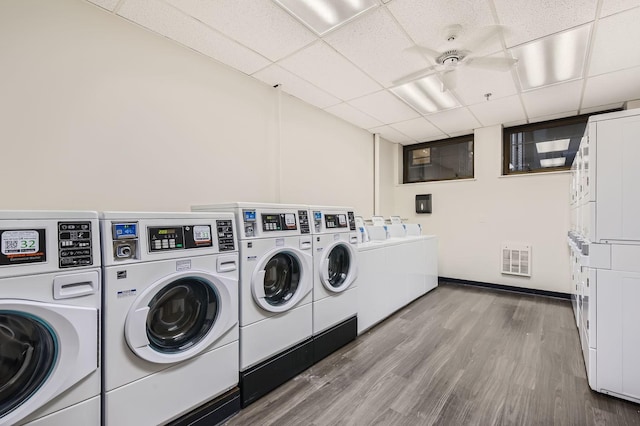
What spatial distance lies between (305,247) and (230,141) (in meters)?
1.30

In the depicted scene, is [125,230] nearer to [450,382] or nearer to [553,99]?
[450,382]

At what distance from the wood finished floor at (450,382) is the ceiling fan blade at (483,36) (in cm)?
253

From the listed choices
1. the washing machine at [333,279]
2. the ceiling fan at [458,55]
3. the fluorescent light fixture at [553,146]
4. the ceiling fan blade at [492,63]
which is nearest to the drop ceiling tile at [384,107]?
the ceiling fan at [458,55]

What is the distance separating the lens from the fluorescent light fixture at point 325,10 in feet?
6.13

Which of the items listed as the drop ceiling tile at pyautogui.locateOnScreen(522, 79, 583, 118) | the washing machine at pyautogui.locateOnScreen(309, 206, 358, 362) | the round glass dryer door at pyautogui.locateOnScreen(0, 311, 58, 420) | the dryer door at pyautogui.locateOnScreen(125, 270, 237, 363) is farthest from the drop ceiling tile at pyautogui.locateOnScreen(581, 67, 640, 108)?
the round glass dryer door at pyautogui.locateOnScreen(0, 311, 58, 420)

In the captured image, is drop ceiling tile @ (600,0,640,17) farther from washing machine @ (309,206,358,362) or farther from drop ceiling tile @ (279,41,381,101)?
washing machine @ (309,206,358,362)

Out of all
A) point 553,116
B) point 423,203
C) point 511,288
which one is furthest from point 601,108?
point 511,288

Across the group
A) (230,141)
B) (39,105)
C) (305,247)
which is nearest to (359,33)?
(230,141)

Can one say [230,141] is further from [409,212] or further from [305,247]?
[409,212]

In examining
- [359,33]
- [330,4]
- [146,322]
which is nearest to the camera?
[146,322]

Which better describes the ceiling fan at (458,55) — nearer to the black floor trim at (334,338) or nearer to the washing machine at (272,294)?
the washing machine at (272,294)

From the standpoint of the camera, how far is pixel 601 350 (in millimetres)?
1825

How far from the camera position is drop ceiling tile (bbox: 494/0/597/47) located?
185cm

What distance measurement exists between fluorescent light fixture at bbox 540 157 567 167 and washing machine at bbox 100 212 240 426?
4493 millimetres
